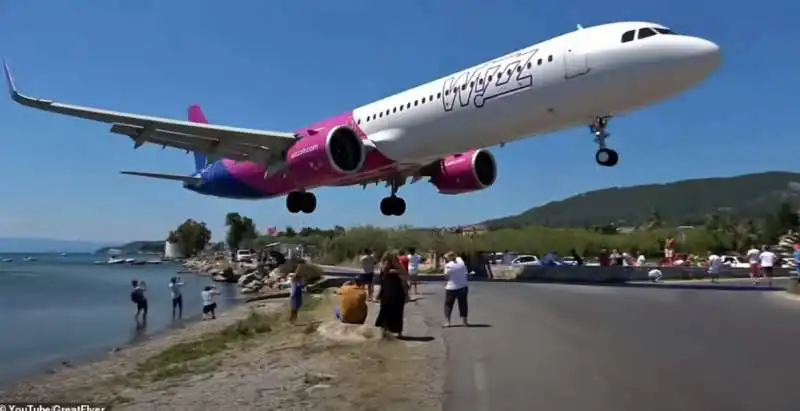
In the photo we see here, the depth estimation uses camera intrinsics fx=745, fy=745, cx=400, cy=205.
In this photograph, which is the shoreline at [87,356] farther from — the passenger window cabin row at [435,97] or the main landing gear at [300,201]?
the passenger window cabin row at [435,97]

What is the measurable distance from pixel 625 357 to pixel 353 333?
451 centimetres

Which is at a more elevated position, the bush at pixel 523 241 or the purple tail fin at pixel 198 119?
the purple tail fin at pixel 198 119

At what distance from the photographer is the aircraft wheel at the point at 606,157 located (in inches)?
831

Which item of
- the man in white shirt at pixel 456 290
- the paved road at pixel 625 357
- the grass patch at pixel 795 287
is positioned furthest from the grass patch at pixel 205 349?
the grass patch at pixel 795 287

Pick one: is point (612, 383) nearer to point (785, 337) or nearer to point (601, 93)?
point (785, 337)

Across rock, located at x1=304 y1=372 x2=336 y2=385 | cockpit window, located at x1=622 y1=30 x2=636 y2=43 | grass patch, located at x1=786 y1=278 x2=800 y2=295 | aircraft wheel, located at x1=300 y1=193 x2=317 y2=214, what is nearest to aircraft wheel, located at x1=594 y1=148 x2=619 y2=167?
cockpit window, located at x1=622 y1=30 x2=636 y2=43

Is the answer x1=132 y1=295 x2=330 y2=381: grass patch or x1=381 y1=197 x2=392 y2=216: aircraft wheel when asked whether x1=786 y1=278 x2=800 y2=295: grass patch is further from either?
x1=381 y1=197 x2=392 y2=216: aircraft wheel

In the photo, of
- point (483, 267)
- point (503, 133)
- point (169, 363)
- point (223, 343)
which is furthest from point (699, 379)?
point (483, 267)

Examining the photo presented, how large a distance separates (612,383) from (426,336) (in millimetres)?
4879

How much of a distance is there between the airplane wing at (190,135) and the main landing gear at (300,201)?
135 inches

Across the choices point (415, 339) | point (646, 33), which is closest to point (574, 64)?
point (646, 33)

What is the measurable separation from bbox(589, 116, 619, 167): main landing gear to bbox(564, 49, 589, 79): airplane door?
173 centimetres

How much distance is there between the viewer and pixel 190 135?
30.4 m

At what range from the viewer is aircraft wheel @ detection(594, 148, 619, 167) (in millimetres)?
21109
